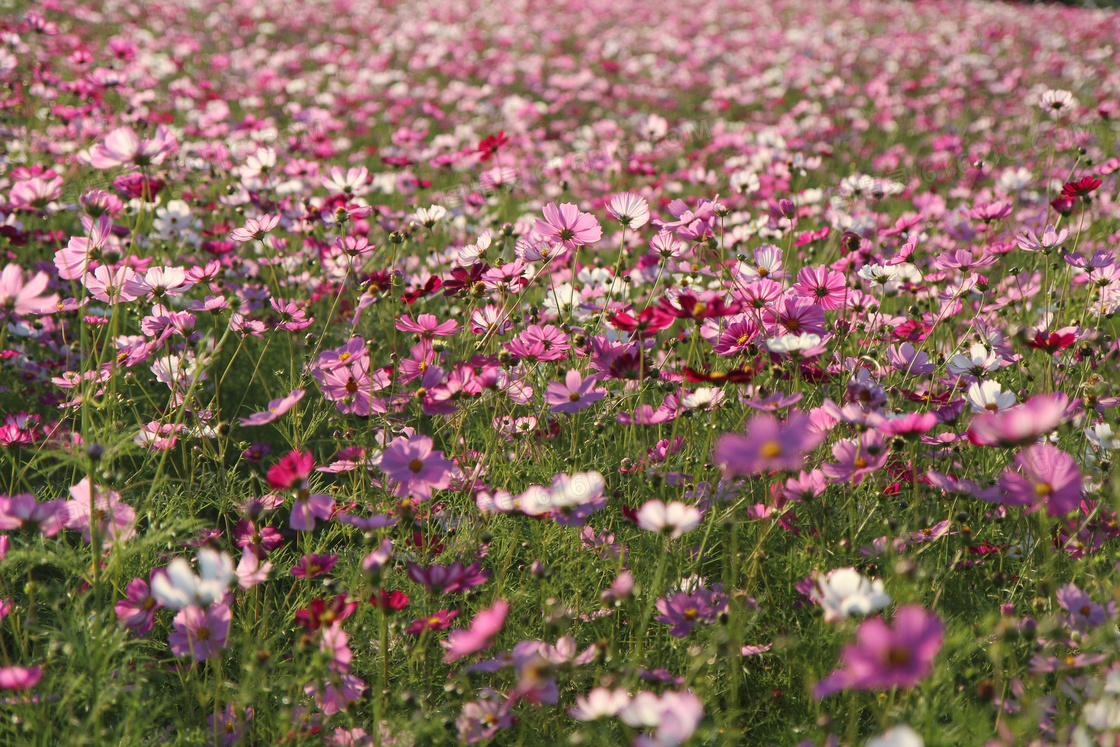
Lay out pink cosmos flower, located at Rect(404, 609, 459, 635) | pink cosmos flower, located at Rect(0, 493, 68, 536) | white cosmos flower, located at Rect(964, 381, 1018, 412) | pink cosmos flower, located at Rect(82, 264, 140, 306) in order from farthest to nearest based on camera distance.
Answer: pink cosmos flower, located at Rect(82, 264, 140, 306)
white cosmos flower, located at Rect(964, 381, 1018, 412)
pink cosmos flower, located at Rect(404, 609, 459, 635)
pink cosmos flower, located at Rect(0, 493, 68, 536)

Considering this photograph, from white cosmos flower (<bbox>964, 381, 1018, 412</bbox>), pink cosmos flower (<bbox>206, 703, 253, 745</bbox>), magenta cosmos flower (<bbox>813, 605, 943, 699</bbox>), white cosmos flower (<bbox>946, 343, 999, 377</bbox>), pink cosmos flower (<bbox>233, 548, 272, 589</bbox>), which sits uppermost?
magenta cosmos flower (<bbox>813, 605, 943, 699</bbox>)

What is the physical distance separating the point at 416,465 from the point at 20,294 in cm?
66

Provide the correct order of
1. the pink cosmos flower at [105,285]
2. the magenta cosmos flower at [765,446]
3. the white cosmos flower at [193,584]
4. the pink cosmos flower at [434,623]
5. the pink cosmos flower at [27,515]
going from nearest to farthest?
the magenta cosmos flower at [765,446] < the white cosmos flower at [193,584] < the pink cosmos flower at [27,515] < the pink cosmos flower at [434,623] < the pink cosmos flower at [105,285]

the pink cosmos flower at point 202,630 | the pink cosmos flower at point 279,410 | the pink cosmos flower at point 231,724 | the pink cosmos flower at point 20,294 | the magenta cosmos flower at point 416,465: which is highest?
the pink cosmos flower at point 20,294

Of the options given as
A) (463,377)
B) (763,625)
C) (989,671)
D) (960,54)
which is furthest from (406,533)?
(960,54)

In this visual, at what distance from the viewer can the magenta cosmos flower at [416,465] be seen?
119 centimetres

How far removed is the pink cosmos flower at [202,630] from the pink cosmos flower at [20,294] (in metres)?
0.52

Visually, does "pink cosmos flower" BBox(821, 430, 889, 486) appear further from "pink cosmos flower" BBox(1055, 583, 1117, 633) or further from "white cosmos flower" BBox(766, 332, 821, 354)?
"pink cosmos flower" BBox(1055, 583, 1117, 633)

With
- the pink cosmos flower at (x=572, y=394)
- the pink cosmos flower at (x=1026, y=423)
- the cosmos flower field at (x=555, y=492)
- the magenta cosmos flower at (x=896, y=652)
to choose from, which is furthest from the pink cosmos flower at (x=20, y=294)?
the pink cosmos flower at (x=1026, y=423)

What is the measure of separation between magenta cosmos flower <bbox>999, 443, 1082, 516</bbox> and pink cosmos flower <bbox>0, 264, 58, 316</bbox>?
4.66 ft

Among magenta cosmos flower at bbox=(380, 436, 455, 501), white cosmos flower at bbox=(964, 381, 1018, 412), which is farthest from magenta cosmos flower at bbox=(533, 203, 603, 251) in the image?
white cosmos flower at bbox=(964, 381, 1018, 412)

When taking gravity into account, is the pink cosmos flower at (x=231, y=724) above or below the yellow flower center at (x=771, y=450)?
below

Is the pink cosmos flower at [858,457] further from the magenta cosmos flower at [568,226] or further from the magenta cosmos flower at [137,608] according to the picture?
the magenta cosmos flower at [137,608]

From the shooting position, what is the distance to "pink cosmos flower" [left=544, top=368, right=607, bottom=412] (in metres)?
1.41
